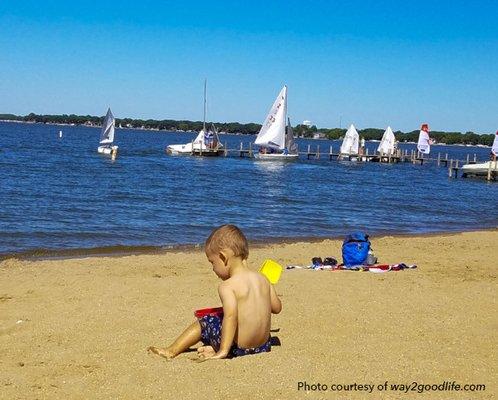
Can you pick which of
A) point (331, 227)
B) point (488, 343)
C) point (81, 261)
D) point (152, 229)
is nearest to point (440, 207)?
point (331, 227)

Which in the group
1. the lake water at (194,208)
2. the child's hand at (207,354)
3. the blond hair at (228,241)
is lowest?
the lake water at (194,208)

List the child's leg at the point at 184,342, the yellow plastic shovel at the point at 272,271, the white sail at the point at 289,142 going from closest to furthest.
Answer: the child's leg at the point at 184,342 → the yellow plastic shovel at the point at 272,271 → the white sail at the point at 289,142

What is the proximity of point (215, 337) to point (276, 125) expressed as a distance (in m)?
52.2

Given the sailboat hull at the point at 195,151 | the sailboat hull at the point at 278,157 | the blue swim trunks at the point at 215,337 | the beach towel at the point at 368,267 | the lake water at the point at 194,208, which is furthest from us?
the sailboat hull at the point at 195,151

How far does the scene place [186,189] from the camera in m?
30.9

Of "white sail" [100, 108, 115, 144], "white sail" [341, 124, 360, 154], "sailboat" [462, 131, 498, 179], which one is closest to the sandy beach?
"sailboat" [462, 131, 498, 179]

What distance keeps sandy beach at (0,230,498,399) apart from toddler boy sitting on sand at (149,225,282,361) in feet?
0.46

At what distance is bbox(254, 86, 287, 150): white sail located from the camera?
184 ft

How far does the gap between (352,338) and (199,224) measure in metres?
12.4

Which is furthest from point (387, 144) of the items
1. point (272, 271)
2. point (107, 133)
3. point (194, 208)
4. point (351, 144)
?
point (272, 271)

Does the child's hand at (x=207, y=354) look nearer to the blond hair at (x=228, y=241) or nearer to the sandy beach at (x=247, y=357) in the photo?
the sandy beach at (x=247, y=357)

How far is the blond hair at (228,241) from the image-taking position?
206 inches

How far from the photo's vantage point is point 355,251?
11047mm

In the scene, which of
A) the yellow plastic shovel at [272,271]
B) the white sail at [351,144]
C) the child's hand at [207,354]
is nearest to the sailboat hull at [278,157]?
the white sail at [351,144]
